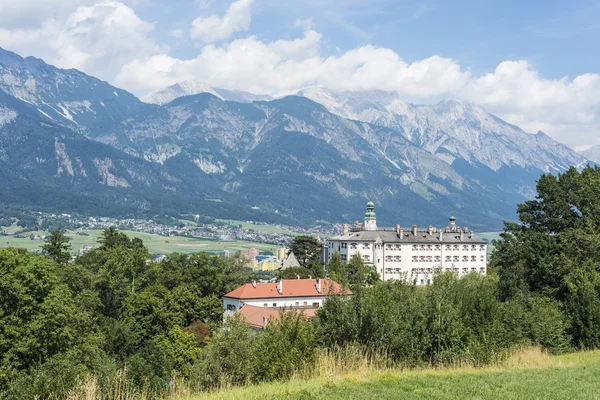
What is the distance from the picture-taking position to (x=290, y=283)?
88500mm

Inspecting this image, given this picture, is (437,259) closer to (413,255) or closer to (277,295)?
(413,255)

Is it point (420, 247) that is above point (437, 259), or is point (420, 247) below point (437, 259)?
above

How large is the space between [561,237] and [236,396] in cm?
3839

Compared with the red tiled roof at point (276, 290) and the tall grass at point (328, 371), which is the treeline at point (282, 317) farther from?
the red tiled roof at point (276, 290)

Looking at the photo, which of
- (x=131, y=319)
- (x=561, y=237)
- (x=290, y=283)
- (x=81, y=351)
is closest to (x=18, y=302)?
(x=81, y=351)

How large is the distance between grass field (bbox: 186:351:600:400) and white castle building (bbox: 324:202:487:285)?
102 metres

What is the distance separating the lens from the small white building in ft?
262

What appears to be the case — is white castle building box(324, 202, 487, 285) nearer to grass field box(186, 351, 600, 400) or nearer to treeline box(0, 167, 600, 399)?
treeline box(0, 167, 600, 399)

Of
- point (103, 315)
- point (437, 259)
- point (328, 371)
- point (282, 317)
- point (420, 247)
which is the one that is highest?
point (420, 247)

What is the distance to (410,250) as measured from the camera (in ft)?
399

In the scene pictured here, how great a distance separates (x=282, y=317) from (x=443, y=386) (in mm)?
5517

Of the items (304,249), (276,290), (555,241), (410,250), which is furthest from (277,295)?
(555,241)

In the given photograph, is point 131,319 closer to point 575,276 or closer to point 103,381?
point 575,276

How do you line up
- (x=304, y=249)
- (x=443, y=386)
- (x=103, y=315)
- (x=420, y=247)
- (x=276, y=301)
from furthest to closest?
(x=420, y=247) → (x=304, y=249) → (x=276, y=301) → (x=103, y=315) → (x=443, y=386)
